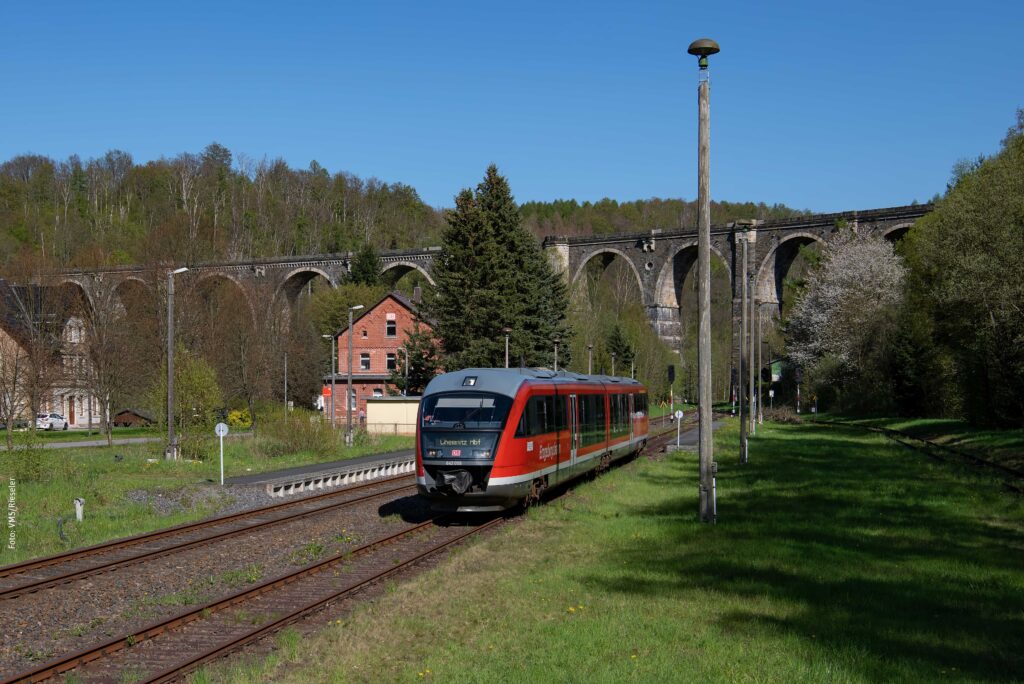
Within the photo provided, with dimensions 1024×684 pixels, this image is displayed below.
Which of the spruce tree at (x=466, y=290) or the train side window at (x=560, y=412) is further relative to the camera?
the spruce tree at (x=466, y=290)

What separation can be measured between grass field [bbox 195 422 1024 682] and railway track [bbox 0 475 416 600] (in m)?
4.58

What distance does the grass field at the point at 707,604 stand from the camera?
7.73 meters

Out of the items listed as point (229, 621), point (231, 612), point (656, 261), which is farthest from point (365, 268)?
point (229, 621)

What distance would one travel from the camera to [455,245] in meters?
50.1

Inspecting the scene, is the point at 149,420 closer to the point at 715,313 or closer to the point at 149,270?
the point at 149,270

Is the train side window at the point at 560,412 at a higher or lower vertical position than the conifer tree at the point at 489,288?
lower

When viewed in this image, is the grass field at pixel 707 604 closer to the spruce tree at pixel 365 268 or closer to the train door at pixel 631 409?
the train door at pixel 631 409

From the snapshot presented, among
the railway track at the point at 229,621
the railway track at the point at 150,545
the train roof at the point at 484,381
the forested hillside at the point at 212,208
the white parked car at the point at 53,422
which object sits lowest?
→ the white parked car at the point at 53,422

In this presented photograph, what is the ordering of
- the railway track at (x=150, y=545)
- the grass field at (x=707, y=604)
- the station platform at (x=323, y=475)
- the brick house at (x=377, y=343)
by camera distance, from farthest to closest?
1. the brick house at (x=377, y=343)
2. the station platform at (x=323, y=475)
3. the railway track at (x=150, y=545)
4. the grass field at (x=707, y=604)

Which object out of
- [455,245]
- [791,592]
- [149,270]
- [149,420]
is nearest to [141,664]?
[791,592]

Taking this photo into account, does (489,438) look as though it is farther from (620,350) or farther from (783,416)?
(620,350)

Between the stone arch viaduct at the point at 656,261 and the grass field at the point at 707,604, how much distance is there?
50.2 m

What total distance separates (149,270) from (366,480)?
38.1 m

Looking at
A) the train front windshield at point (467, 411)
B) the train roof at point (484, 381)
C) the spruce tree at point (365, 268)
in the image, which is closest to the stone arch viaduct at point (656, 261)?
the spruce tree at point (365, 268)
